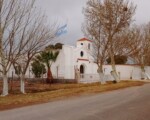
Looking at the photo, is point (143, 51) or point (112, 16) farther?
point (143, 51)

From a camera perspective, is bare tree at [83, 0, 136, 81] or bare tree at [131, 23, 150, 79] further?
bare tree at [131, 23, 150, 79]

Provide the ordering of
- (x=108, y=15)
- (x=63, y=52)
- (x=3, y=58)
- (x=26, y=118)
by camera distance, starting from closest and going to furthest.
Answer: (x=26, y=118) < (x=3, y=58) < (x=108, y=15) < (x=63, y=52)

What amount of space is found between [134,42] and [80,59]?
30.3 ft

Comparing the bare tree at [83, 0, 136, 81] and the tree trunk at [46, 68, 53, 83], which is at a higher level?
the bare tree at [83, 0, 136, 81]

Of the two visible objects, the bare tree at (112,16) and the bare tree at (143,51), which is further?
the bare tree at (143,51)

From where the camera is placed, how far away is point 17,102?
19.2 meters

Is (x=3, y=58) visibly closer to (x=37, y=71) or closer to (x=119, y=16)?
(x=119, y=16)

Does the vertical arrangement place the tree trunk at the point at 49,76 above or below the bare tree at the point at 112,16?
below

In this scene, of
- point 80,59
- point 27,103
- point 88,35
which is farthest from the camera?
point 80,59

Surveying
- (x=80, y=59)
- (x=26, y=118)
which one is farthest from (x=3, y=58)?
(x=80, y=59)

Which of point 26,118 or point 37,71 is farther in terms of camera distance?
point 37,71

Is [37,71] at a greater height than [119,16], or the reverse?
[119,16]

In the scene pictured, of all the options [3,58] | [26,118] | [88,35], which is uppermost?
[88,35]

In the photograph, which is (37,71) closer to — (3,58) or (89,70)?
(89,70)
